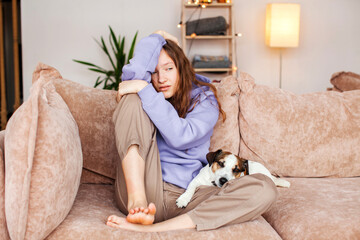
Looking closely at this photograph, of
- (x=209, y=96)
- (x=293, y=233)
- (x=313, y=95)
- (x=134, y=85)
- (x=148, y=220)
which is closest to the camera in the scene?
(x=148, y=220)

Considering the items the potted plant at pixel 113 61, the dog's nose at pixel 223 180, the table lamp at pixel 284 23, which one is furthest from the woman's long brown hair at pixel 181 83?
the table lamp at pixel 284 23

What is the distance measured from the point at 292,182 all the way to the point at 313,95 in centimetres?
56

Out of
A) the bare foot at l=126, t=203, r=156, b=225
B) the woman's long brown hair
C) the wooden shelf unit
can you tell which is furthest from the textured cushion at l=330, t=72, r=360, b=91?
the bare foot at l=126, t=203, r=156, b=225

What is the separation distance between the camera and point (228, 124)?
1934mm

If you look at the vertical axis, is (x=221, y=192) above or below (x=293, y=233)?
above

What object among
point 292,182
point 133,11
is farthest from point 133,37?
point 292,182

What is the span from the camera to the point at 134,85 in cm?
151

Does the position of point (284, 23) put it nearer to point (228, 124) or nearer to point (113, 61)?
point (113, 61)

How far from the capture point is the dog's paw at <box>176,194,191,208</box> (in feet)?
4.75

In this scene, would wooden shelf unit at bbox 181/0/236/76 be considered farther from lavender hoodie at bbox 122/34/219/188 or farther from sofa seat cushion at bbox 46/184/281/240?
sofa seat cushion at bbox 46/184/281/240

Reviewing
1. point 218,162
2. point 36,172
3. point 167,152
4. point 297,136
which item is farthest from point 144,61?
point 297,136

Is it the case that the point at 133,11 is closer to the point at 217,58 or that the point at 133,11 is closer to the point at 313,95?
the point at 217,58

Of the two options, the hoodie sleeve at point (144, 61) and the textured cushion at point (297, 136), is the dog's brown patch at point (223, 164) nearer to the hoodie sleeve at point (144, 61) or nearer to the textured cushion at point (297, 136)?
the textured cushion at point (297, 136)

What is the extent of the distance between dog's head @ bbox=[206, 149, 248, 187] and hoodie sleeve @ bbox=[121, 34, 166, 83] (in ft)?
1.57
